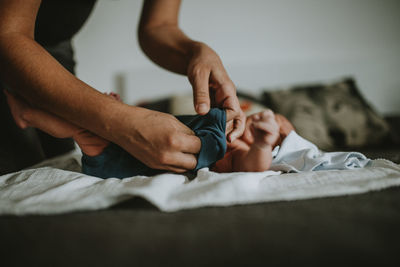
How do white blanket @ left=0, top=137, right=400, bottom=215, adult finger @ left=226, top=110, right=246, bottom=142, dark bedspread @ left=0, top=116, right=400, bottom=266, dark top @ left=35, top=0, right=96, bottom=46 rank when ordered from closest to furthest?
1. dark bedspread @ left=0, top=116, right=400, bottom=266
2. white blanket @ left=0, top=137, right=400, bottom=215
3. adult finger @ left=226, top=110, right=246, bottom=142
4. dark top @ left=35, top=0, right=96, bottom=46

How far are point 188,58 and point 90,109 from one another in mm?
390

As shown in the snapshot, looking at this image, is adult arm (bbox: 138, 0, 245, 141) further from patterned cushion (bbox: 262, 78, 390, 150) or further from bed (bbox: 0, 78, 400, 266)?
patterned cushion (bbox: 262, 78, 390, 150)

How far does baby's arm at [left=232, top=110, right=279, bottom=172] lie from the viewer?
1.76 feet

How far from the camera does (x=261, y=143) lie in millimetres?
574

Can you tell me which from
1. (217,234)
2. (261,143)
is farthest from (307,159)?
(217,234)

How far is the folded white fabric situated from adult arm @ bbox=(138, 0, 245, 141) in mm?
143

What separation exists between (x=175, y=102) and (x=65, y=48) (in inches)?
25.4

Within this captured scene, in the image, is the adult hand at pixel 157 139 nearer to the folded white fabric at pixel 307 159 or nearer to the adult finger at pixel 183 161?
the adult finger at pixel 183 161

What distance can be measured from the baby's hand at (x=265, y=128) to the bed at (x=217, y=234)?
0.18 metres

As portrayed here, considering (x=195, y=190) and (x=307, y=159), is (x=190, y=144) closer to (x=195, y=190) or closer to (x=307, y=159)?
(x=195, y=190)

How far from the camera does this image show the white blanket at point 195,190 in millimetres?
388

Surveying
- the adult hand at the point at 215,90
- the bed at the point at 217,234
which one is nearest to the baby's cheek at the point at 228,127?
the adult hand at the point at 215,90

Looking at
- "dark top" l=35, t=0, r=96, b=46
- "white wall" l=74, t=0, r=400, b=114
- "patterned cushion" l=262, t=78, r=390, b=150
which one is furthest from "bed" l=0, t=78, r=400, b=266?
"white wall" l=74, t=0, r=400, b=114

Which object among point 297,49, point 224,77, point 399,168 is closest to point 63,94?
point 224,77
